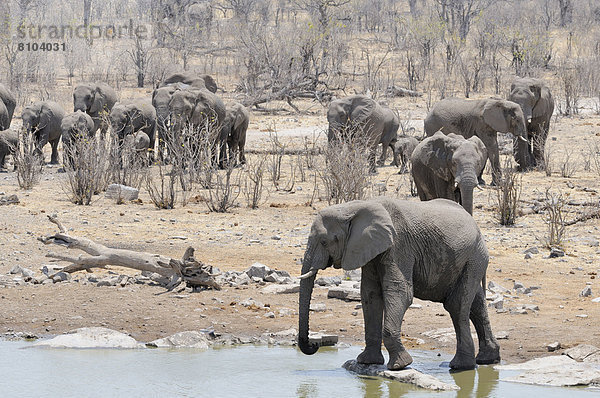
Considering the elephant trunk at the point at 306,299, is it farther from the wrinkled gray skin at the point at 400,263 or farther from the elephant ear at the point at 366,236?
the elephant ear at the point at 366,236

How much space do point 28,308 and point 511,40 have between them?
1147 inches

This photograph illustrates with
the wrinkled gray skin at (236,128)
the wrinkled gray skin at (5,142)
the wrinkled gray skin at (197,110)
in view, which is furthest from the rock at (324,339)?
the wrinkled gray skin at (5,142)

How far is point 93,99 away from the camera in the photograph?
938 inches

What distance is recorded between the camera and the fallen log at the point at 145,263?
32.4ft

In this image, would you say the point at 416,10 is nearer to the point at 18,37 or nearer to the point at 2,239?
the point at 18,37

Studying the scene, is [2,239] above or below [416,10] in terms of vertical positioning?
below

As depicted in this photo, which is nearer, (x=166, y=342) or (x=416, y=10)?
(x=166, y=342)

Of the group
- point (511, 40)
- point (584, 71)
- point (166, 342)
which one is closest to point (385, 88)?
point (584, 71)

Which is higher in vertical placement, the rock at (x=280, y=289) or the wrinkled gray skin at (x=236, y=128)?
the wrinkled gray skin at (x=236, y=128)

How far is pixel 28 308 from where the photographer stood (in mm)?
9523

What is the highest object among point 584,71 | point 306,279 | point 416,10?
point 416,10

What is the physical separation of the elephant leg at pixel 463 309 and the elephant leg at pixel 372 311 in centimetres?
56

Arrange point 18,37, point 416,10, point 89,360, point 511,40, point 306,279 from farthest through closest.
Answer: point 416,10
point 18,37
point 511,40
point 89,360
point 306,279

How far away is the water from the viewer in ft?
23.2
